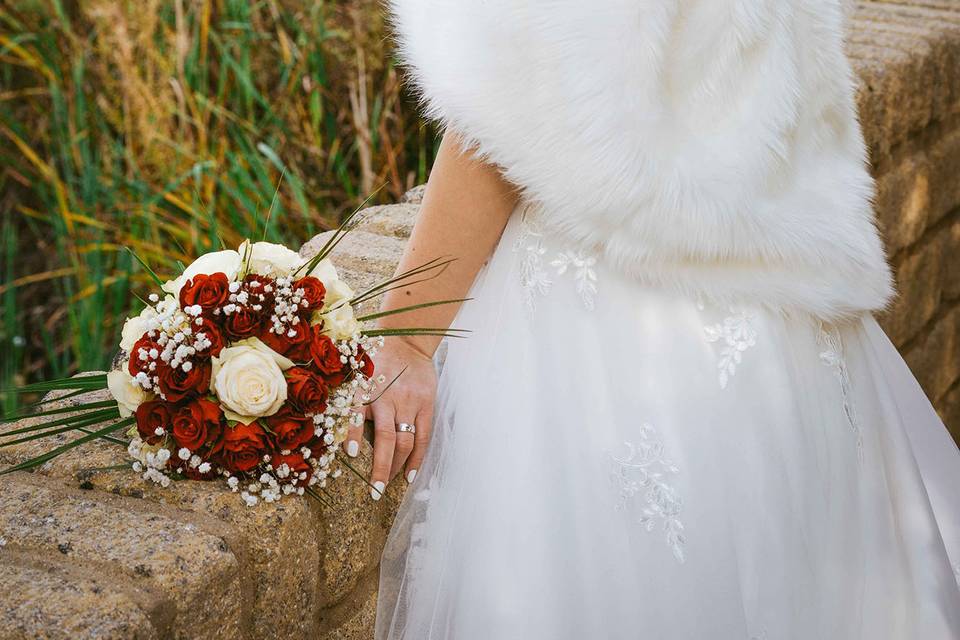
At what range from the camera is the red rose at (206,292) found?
98 centimetres

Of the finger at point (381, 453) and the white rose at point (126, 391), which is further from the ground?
the white rose at point (126, 391)

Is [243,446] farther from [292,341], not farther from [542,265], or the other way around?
[542,265]

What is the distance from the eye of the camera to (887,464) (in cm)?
124

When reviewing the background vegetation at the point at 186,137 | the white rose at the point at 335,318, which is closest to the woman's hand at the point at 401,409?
the white rose at the point at 335,318

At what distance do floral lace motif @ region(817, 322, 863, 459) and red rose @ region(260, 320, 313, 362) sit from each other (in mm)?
618

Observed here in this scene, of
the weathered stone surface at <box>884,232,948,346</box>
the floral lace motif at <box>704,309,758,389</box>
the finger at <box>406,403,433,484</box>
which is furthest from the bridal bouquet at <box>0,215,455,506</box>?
the weathered stone surface at <box>884,232,948,346</box>

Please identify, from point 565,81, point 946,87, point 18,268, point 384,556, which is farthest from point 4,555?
point 18,268

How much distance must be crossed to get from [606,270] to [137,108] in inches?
90.1

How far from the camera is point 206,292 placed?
0.99 meters

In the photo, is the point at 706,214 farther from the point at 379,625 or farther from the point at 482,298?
the point at 379,625

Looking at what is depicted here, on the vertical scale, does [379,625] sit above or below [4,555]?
below

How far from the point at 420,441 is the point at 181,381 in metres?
0.31

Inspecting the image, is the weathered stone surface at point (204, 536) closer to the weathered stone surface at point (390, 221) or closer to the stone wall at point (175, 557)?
the stone wall at point (175, 557)

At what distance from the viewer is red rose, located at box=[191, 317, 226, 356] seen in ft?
3.18
